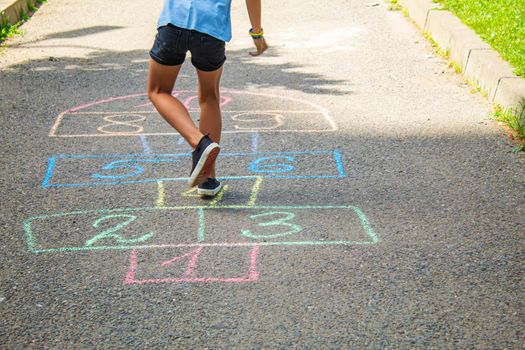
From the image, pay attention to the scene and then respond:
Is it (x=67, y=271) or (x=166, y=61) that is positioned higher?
(x=166, y=61)

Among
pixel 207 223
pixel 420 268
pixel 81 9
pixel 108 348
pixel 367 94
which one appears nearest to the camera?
pixel 108 348

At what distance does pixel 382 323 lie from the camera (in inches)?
117

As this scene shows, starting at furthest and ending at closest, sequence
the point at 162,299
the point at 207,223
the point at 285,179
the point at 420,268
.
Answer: the point at 285,179 < the point at 207,223 < the point at 420,268 < the point at 162,299

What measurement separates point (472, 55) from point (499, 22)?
1.21m

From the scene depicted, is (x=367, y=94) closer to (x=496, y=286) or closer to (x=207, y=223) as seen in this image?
(x=207, y=223)

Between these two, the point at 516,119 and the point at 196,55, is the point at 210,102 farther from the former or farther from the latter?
the point at 516,119

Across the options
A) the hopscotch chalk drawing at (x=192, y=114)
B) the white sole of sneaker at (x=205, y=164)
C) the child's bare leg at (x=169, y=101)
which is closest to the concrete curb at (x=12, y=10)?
the hopscotch chalk drawing at (x=192, y=114)

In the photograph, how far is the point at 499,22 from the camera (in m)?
7.75

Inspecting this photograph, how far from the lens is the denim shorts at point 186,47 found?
3.91 meters

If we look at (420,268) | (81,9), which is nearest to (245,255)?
(420,268)

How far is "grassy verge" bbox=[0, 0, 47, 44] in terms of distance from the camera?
9042 mm

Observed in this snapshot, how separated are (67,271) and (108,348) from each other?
2.40ft

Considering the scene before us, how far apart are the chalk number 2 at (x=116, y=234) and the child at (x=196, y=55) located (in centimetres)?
39

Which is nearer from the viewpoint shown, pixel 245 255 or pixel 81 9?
pixel 245 255
